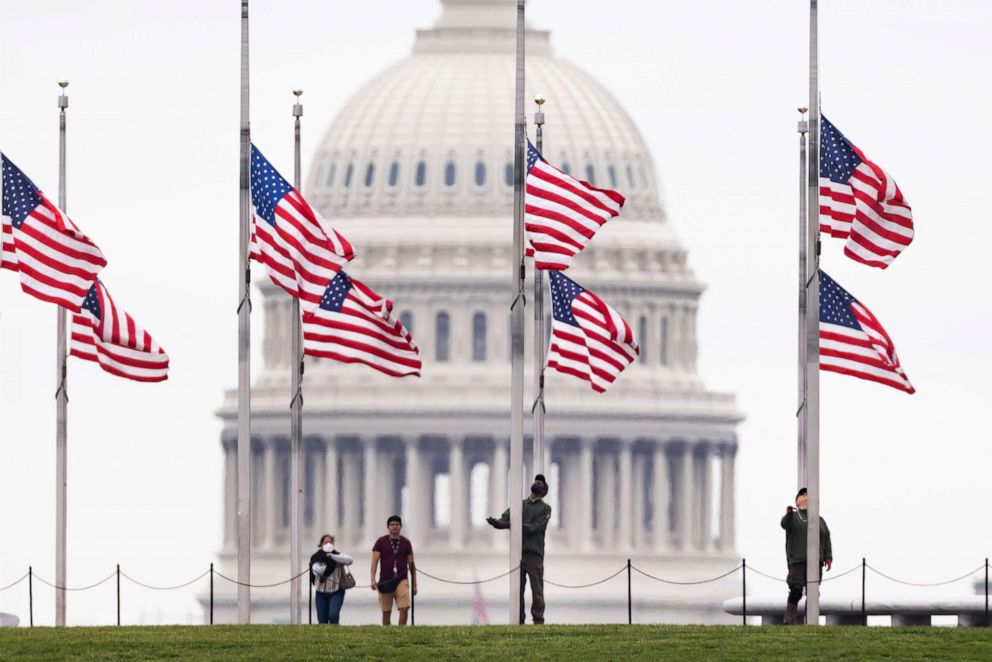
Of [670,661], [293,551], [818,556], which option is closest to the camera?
[670,661]

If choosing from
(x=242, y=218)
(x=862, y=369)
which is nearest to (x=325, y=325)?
(x=242, y=218)

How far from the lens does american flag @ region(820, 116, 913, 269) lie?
11175cm

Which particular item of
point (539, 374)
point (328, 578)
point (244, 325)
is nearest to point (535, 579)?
point (328, 578)

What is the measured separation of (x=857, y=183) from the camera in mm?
112375

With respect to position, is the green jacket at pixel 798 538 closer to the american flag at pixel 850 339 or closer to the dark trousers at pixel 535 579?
the american flag at pixel 850 339

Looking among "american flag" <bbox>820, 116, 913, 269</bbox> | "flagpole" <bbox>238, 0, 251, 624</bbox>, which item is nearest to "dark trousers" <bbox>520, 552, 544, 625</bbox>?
"flagpole" <bbox>238, 0, 251, 624</bbox>

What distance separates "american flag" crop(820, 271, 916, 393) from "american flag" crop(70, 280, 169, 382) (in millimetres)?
13879

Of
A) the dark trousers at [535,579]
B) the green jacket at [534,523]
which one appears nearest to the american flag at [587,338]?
the green jacket at [534,523]

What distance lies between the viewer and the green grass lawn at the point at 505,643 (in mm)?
101188

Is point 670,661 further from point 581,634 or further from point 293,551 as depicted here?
point 293,551

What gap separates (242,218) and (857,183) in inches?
499

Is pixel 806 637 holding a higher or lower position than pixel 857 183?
lower

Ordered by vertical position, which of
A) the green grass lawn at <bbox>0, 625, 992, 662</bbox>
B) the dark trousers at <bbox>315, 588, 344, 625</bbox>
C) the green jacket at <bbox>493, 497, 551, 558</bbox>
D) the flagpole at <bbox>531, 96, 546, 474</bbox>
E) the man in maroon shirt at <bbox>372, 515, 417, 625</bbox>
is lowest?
the green grass lawn at <bbox>0, 625, 992, 662</bbox>

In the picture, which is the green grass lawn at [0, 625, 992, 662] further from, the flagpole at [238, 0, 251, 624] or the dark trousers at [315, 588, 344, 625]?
the flagpole at [238, 0, 251, 624]
